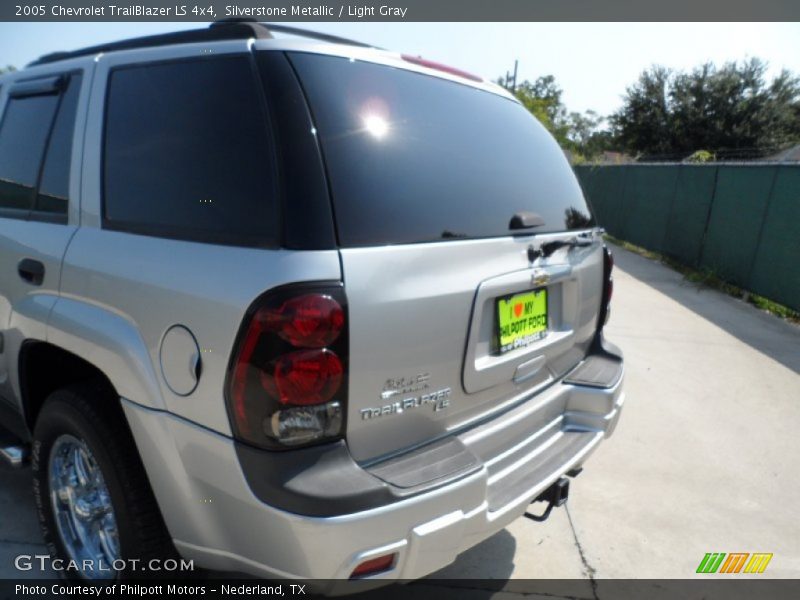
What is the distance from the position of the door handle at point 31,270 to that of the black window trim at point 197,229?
0.39 meters

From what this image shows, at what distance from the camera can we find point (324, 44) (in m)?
1.83

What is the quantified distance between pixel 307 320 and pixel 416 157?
0.71 m

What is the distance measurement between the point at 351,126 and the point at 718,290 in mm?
8732

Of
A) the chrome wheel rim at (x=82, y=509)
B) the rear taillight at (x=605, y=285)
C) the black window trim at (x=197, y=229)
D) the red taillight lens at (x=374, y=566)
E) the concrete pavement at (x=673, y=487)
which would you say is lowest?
the concrete pavement at (x=673, y=487)

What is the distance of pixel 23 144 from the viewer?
2.54 meters

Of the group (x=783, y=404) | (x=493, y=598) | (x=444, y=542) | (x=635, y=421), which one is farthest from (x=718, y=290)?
(x=444, y=542)

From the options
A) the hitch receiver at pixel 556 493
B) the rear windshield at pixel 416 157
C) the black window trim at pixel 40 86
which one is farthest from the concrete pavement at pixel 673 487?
the black window trim at pixel 40 86

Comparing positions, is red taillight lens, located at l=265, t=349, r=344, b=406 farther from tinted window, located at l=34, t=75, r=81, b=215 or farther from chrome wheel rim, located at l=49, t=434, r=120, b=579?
tinted window, located at l=34, t=75, r=81, b=215

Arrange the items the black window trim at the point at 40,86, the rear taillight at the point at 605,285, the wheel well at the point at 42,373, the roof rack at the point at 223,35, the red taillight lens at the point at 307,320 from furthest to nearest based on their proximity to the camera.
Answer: the rear taillight at the point at 605,285
the black window trim at the point at 40,86
the wheel well at the point at 42,373
the roof rack at the point at 223,35
the red taillight lens at the point at 307,320

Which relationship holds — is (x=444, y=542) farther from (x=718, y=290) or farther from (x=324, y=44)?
(x=718, y=290)

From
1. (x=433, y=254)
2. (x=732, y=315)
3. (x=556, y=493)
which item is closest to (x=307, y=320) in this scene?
(x=433, y=254)

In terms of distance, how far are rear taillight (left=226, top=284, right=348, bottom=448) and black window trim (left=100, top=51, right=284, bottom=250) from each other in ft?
0.61

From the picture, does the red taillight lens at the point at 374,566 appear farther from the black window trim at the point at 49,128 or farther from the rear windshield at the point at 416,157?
the black window trim at the point at 49,128

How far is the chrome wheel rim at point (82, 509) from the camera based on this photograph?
210cm
